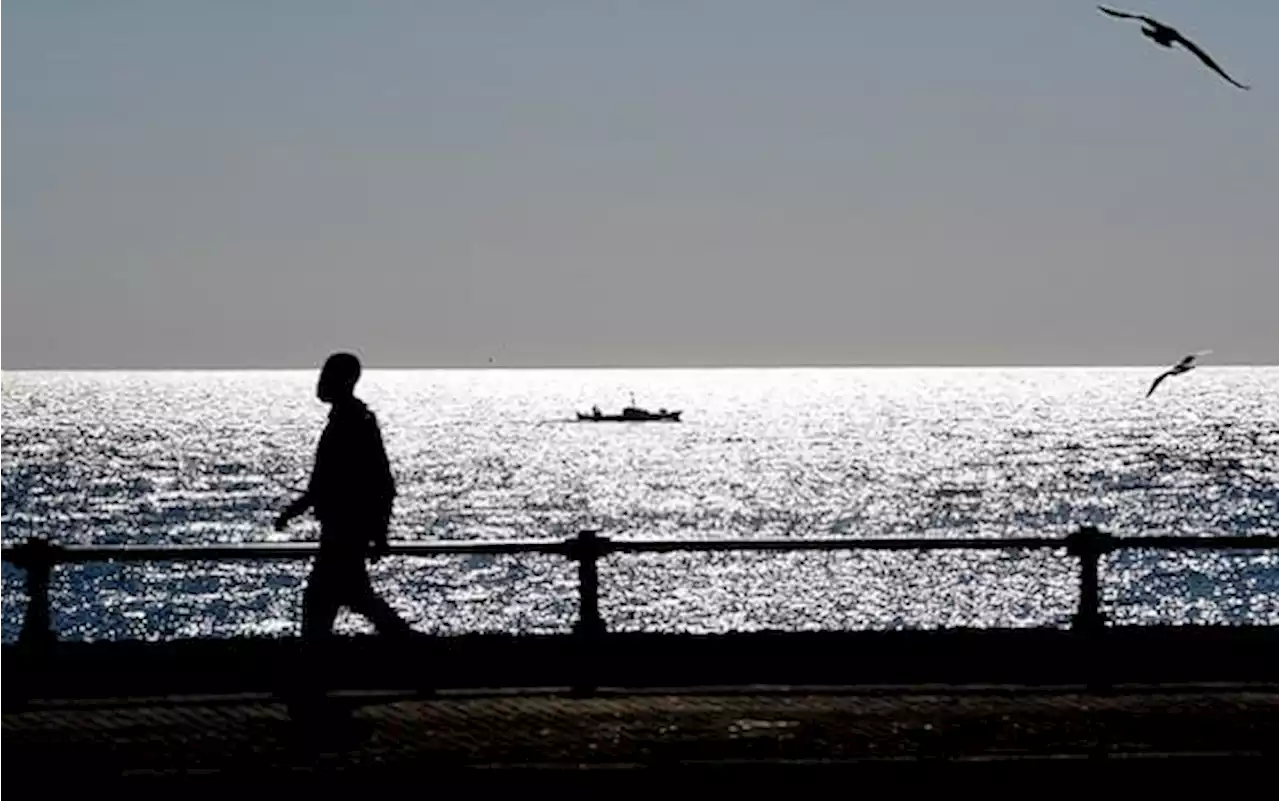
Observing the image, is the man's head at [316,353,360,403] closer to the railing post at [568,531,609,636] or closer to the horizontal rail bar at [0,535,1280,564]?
the horizontal rail bar at [0,535,1280,564]

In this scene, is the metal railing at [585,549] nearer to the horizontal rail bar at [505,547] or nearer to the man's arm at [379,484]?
the horizontal rail bar at [505,547]

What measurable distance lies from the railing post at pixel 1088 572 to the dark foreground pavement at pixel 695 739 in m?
0.54

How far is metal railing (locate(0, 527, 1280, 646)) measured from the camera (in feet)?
42.5

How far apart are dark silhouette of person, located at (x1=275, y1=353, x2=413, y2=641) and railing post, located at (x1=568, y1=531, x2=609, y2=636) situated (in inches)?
48.3

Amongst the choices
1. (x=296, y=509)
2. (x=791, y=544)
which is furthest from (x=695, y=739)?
(x=296, y=509)

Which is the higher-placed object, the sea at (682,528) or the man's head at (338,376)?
the man's head at (338,376)

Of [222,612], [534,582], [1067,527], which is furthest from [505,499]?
[222,612]

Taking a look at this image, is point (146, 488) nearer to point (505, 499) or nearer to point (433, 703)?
point (505, 499)

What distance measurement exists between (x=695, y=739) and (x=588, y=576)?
2256 millimetres

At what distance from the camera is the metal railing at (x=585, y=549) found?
12945 mm

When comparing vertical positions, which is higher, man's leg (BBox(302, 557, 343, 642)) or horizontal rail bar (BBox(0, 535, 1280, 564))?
horizontal rail bar (BBox(0, 535, 1280, 564))

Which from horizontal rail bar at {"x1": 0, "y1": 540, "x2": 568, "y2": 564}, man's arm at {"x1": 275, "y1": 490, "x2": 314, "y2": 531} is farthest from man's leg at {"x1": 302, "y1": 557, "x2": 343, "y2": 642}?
man's arm at {"x1": 275, "y1": 490, "x2": 314, "y2": 531}

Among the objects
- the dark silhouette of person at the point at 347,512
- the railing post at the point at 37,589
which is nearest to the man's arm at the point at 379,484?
the dark silhouette of person at the point at 347,512

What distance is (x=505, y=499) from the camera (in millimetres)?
130500
